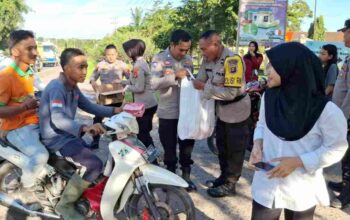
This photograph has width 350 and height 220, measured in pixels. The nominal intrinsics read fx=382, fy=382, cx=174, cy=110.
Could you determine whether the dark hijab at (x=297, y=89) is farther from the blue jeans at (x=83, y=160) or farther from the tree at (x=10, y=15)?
the tree at (x=10, y=15)

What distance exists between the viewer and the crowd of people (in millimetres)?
2029

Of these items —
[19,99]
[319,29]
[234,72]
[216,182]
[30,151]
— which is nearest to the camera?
[30,151]

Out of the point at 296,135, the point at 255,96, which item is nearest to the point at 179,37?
the point at 255,96

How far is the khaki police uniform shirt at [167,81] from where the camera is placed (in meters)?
4.14

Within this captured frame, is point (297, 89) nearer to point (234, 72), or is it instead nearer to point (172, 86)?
point (234, 72)

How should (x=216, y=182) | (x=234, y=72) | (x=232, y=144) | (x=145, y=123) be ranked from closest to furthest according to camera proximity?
1. (x=234, y=72)
2. (x=232, y=144)
3. (x=216, y=182)
4. (x=145, y=123)

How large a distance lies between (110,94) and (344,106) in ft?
11.5

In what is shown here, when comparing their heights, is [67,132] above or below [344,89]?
below

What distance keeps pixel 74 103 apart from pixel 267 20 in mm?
8167

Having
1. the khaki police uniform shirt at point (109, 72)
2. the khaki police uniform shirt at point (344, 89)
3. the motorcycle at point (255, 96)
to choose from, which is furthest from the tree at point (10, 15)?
the khaki police uniform shirt at point (344, 89)

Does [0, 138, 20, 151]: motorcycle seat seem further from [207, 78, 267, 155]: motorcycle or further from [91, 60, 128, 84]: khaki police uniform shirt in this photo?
[207, 78, 267, 155]: motorcycle

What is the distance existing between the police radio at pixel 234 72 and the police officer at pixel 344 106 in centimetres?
138

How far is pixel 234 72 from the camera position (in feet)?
12.2

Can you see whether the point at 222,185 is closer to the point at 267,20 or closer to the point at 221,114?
the point at 221,114
